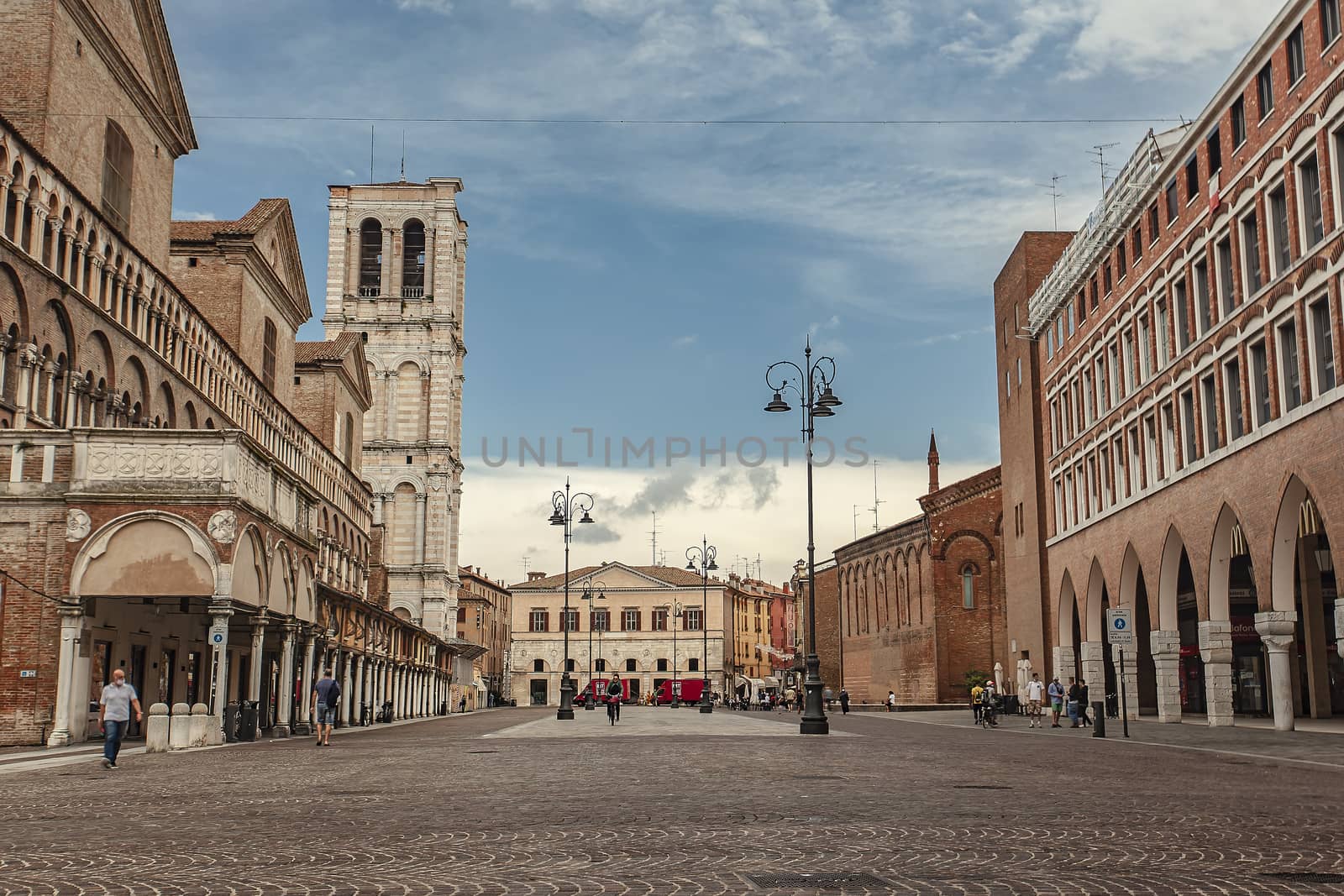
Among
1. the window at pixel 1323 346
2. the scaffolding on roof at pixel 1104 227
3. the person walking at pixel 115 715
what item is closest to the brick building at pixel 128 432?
the person walking at pixel 115 715

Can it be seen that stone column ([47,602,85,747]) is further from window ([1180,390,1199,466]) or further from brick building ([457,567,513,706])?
brick building ([457,567,513,706])

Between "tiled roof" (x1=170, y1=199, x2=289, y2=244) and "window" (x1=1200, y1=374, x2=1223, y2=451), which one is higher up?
"tiled roof" (x1=170, y1=199, x2=289, y2=244)

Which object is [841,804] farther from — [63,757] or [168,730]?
[168,730]

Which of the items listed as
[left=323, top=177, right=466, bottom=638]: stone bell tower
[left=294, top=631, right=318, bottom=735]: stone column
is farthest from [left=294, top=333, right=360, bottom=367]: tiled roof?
[left=294, top=631, right=318, bottom=735]: stone column

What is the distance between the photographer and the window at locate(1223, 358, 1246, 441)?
3338 centimetres

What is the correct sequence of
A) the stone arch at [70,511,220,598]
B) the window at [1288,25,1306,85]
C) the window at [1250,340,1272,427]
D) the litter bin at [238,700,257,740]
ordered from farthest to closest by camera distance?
the window at [1250,340,1272,427] < the litter bin at [238,700,257,740] < the window at [1288,25,1306,85] < the stone arch at [70,511,220,598]

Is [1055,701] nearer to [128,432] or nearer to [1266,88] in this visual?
[1266,88]

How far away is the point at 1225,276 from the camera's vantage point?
34094 millimetres

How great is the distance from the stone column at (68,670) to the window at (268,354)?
27574 mm

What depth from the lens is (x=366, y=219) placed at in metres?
95.8

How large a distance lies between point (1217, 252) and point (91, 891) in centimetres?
3264

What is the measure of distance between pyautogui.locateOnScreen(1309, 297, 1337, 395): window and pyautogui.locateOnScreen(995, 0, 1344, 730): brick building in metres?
0.04

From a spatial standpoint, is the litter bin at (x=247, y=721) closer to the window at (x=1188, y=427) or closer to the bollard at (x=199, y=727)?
the bollard at (x=199, y=727)

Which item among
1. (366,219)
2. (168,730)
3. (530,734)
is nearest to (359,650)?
(530,734)
